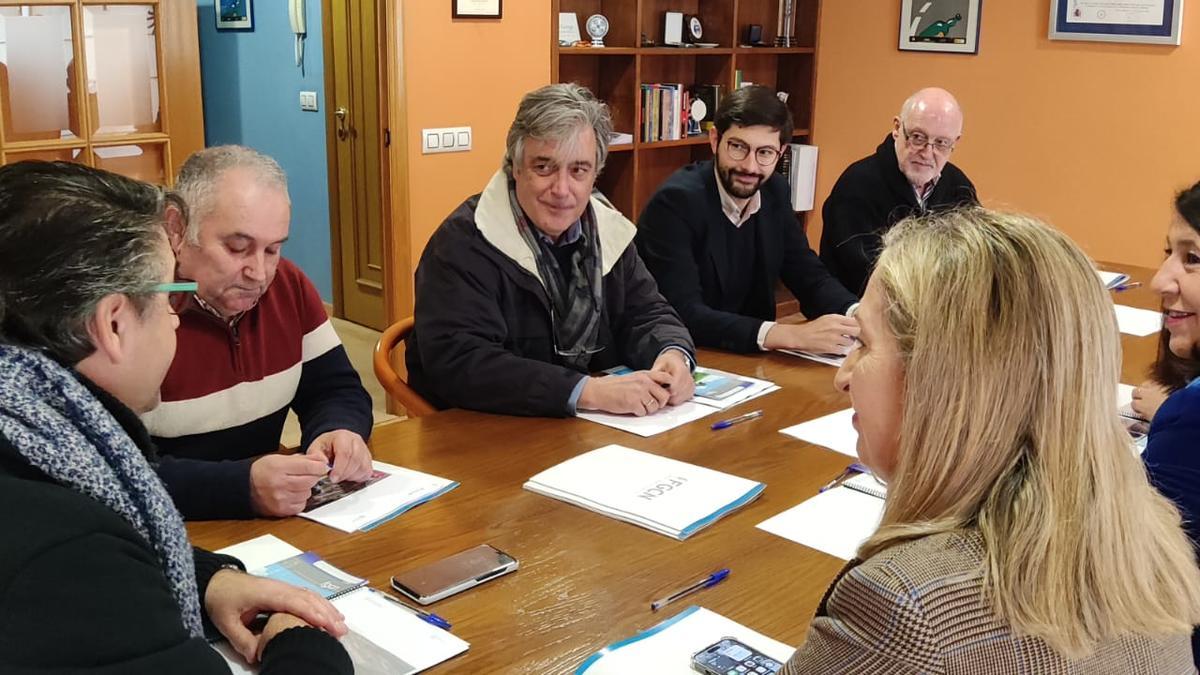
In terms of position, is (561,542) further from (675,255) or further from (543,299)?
(675,255)

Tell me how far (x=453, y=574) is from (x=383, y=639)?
174 millimetres

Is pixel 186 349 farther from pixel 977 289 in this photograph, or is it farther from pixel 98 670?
pixel 977 289

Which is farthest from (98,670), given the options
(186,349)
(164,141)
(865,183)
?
(164,141)

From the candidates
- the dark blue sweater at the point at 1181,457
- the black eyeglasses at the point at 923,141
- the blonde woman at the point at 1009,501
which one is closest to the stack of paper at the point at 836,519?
the dark blue sweater at the point at 1181,457

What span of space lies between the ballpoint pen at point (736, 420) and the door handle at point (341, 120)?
3657mm

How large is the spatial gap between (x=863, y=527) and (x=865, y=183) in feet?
6.77

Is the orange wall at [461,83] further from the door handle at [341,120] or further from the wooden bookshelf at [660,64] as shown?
the door handle at [341,120]

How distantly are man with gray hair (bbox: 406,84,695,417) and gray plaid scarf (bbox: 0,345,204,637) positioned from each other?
3.58ft

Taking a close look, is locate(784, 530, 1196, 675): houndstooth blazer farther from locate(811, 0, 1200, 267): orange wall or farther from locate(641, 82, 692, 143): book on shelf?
locate(641, 82, 692, 143): book on shelf

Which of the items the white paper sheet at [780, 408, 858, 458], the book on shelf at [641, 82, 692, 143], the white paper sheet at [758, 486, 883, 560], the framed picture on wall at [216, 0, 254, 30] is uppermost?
the framed picture on wall at [216, 0, 254, 30]

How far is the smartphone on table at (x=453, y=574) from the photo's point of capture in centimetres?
145

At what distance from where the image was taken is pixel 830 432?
2102mm

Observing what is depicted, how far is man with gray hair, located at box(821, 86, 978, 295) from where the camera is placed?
11.5 feet

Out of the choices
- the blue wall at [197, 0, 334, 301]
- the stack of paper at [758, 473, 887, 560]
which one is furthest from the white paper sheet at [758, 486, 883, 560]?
the blue wall at [197, 0, 334, 301]
